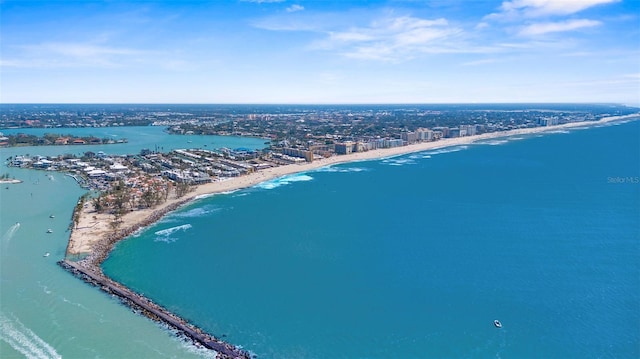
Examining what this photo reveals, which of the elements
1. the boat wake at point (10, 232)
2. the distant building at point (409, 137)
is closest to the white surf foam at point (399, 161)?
the distant building at point (409, 137)

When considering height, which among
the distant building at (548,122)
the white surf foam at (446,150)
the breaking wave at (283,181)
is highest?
the distant building at (548,122)

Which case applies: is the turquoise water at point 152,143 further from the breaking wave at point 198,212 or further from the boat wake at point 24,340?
the boat wake at point 24,340

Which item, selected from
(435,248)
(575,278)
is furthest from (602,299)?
(435,248)

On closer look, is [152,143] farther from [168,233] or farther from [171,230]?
[168,233]

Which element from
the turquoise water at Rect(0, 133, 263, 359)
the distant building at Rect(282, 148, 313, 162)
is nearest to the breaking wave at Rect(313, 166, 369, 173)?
the distant building at Rect(282, 148, 313, 162)

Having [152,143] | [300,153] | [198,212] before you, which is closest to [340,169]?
[300,153]

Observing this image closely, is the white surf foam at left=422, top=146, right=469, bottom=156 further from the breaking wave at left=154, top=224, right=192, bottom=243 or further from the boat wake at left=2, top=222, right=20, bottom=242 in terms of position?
the boat wake at left=2, top=222, right=20, bottom=242
